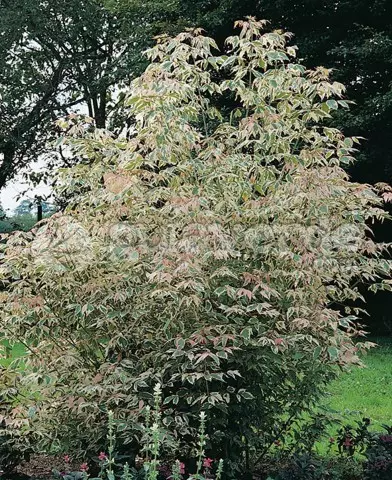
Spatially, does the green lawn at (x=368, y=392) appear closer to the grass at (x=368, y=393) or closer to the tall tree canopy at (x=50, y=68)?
the grass at (x=368, y=393)

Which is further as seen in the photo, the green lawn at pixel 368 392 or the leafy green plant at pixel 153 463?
the green lawn at pixel 368 392

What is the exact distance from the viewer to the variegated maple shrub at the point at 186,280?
3.79m

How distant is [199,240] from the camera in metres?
3.69

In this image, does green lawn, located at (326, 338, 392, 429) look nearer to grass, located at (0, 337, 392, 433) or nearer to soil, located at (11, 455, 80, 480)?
grass, located at (0, 337, 392, 433)

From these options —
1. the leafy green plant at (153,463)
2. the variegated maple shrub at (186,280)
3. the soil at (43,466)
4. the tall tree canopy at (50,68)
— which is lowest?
the soil at (43,466)

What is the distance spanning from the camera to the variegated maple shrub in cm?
379

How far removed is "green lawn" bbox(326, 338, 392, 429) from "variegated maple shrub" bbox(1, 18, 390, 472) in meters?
1.73

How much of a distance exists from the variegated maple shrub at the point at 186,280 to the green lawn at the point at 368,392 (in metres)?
1.73

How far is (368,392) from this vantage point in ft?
24.7

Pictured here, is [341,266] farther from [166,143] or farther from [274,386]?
[166,143]

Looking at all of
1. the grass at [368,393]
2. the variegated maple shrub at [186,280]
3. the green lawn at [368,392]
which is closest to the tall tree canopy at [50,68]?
the grass at [368,393]

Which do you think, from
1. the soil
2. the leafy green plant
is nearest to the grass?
the soil

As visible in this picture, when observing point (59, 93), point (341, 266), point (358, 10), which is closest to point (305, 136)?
point (341, 266)

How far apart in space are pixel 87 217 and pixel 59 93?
13.4 meters
